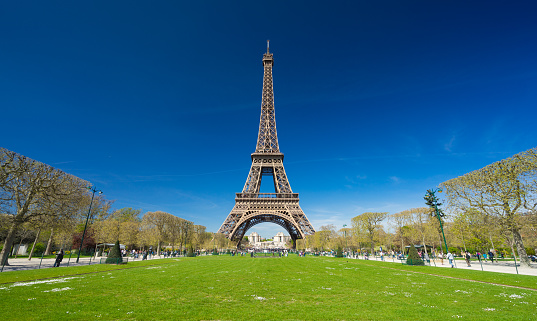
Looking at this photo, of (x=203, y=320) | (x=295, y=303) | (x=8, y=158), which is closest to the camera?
(x=203, y=320)

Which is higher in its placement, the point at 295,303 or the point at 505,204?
the point at 505,204

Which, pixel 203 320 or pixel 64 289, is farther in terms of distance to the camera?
pixel 64 289

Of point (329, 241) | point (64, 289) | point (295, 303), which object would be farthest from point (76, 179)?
point (329, 241)

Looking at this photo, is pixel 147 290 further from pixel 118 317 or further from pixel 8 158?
pixel 8 158

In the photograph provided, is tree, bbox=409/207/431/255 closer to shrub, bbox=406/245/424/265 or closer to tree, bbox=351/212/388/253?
tree, bbox=351/212/388/253

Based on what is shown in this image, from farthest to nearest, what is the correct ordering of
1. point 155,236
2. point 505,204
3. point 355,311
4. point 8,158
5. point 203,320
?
point 155,236, point 505,204, point 8,158, point 355,311, point 203,320

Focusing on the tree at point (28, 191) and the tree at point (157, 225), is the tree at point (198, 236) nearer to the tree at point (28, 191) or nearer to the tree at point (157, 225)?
the tree at point (157, 225)

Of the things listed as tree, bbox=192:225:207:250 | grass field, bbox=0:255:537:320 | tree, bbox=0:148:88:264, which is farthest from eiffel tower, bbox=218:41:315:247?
grass field, bbox=0:255:537:320

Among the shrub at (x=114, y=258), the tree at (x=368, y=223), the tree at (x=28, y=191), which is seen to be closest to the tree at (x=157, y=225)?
the shrub at (x=114, y=258)
